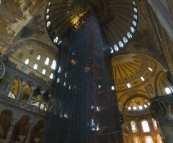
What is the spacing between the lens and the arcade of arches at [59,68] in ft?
27.6

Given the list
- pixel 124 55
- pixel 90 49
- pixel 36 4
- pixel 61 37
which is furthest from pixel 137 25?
pixel 36 4

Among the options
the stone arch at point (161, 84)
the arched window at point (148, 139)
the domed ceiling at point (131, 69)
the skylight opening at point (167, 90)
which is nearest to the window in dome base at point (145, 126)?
the arched window at point (148, 139)

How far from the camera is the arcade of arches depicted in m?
8.43

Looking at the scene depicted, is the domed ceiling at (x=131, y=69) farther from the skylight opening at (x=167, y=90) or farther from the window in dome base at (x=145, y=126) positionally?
the window in dome base at (x=145, y=126)

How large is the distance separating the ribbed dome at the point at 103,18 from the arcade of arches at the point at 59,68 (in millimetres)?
107

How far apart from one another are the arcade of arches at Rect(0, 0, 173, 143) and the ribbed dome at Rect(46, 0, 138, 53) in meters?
0.11

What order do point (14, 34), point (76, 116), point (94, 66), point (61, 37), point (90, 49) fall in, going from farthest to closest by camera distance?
1. point (61, 37)
2. point (90, 49)
3. point (94, 66)
4. point (14, 34)
5. point (76, 116)

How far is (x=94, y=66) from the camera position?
982 cm

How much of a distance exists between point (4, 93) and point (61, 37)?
8572 mm

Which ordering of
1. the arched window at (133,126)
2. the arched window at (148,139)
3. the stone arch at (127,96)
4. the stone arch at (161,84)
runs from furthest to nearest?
the arched window at (133,126), the arched window at (148,139), the stone arch at (127,96), the stone arch at (161,84)

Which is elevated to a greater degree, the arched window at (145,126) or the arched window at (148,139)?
the arched window at (145,126)

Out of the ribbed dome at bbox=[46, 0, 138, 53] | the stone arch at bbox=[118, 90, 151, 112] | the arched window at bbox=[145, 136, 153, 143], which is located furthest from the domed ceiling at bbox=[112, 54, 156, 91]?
the arched window at bbox=[145, 136, 153, 143]

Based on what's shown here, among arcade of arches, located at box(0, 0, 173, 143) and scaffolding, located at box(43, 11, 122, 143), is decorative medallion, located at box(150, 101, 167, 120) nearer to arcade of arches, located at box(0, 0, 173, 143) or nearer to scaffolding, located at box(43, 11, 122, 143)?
arcade of arches, located at box(0, 0, 173, 143)

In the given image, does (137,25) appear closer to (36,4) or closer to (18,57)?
(36,4)
